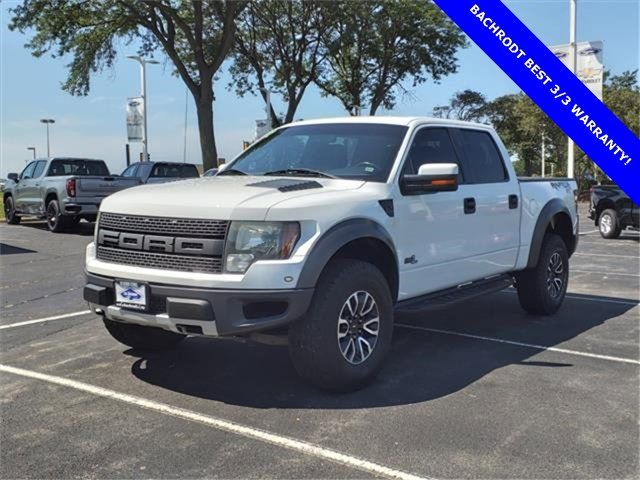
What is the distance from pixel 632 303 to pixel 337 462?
559cm

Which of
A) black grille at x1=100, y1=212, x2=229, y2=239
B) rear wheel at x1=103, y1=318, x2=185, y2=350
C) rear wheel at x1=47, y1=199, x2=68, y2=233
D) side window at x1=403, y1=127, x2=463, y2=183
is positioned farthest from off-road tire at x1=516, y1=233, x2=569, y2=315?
rear wheel at x1=47, y1=199, x2=68, y2=233

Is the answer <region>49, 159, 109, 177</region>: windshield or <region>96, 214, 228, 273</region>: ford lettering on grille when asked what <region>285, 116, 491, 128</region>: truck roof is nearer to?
<region>96, 214, 228, 273</region>: ford lettering on grille

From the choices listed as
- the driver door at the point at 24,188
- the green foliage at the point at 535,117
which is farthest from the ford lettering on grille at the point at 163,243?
the green foliage at the point at 535,117

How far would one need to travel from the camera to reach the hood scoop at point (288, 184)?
4.28 metres

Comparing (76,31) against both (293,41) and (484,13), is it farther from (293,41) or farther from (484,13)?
(484,13)

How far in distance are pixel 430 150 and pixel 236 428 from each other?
112 inches

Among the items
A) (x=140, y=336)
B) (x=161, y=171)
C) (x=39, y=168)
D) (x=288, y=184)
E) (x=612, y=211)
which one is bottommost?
(x=140, y=336)

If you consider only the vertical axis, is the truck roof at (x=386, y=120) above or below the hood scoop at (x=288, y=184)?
above

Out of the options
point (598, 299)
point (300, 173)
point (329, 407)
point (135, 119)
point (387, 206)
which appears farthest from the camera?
point (135, 119)

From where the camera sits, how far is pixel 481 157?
6086mm

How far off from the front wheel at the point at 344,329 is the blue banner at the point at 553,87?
225cm

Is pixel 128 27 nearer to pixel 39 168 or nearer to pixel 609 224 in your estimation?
pixel 39 168

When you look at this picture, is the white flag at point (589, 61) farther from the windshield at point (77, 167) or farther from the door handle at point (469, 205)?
the door handle at point (469, 205)

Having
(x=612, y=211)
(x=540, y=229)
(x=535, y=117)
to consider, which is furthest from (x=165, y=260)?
(x=535, y=117)
